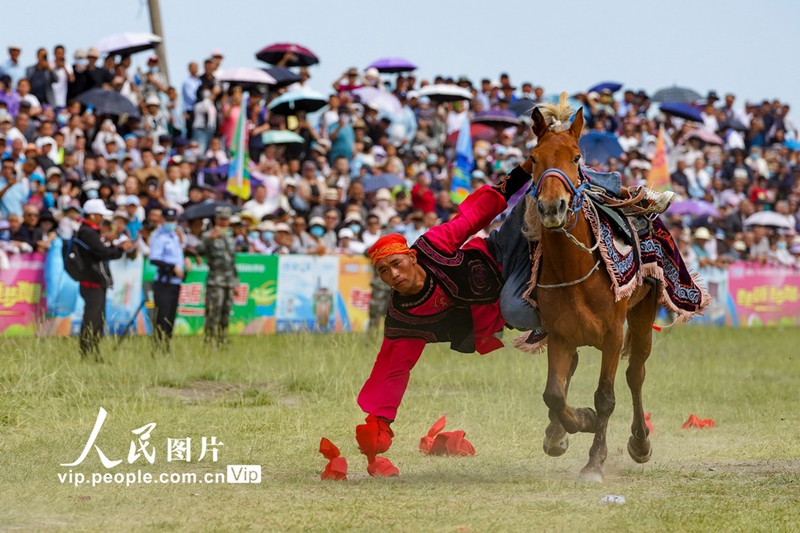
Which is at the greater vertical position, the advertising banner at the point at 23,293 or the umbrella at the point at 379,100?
the umbrella at the point at 379,100

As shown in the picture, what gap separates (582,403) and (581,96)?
14.8m

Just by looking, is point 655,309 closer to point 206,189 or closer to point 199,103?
point 206,189

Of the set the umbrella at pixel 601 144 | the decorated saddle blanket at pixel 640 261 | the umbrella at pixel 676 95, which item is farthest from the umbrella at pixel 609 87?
the decorated saddle blanket at pixel 640 261

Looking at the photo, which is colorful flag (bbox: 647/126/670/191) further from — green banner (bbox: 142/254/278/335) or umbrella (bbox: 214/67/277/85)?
green banner (bbox: 142/254/278/335)

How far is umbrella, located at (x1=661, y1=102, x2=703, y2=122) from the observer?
81.0ft

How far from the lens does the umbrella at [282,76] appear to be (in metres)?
19.8

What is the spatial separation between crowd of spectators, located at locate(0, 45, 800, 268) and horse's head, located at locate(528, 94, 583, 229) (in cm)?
752

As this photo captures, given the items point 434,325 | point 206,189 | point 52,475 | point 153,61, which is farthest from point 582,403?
point 153,61

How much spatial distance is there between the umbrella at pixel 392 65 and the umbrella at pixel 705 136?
6.06 m

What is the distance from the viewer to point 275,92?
20141mm

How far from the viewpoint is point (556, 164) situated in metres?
6.30

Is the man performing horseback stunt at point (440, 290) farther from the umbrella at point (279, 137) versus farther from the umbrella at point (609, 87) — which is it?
the umbrella at point (609, 87)

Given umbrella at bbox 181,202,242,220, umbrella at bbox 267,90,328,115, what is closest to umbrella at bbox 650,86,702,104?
umbrella at bbox 267,90,328,115

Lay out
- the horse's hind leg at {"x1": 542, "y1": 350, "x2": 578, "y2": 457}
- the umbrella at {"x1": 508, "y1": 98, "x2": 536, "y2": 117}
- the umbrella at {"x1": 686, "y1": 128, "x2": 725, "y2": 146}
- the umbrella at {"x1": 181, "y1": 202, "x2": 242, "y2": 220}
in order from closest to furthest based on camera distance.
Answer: the horse's hind leg at {"x1": 542, "y1": 350, "x2": 578, "y2": 457} → the umbrella at {"x1": 181, "y1": 202, "x2": 242, "y2": 220} → the umbrella at {"x1": 508, "y1": 98, "x2": 536, "y2": 117} → the umbrella at {"x1": 686, "y1": 128, "x2": 725, "y2": 146}
